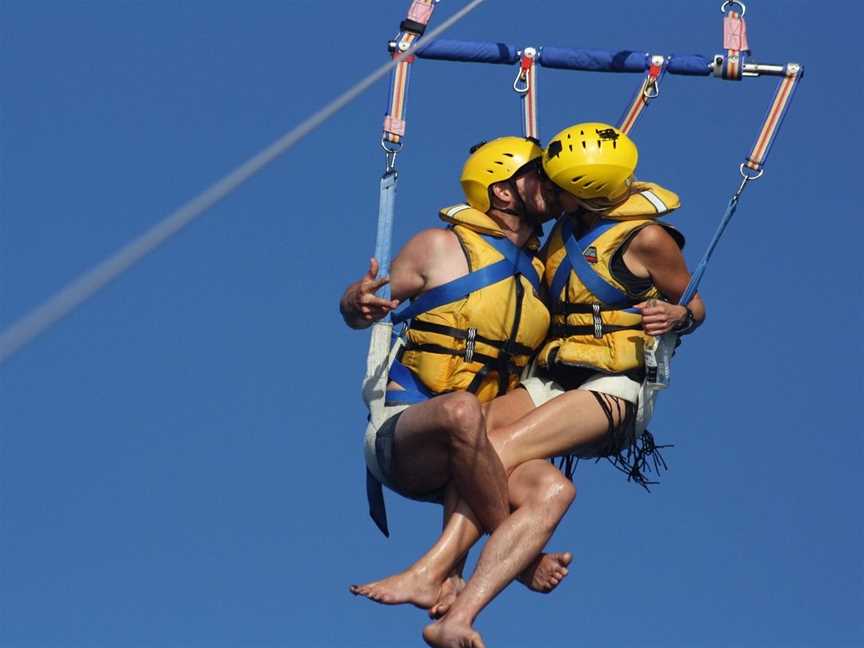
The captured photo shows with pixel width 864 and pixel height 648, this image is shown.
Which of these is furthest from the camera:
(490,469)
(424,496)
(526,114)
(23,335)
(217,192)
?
(526,114)

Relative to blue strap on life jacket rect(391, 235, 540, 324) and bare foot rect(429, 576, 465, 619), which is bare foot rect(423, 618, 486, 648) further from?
blue strap on life jacket rect(391, 235, 540, 324)

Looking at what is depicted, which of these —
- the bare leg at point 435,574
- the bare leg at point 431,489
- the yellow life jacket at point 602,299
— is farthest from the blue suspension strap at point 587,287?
the bare leg at point 435,574

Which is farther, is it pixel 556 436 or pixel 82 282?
pixel 556 436

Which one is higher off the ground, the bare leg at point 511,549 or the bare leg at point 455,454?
the bare leg at point 455,454

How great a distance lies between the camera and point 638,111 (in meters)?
11.0

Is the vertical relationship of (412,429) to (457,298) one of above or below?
below

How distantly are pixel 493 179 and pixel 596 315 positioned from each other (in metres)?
1.06

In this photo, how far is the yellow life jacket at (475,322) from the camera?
10.2m

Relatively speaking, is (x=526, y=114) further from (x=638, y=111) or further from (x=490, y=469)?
(x=490, y=469)

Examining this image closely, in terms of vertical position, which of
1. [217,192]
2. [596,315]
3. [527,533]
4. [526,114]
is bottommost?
[217,192]

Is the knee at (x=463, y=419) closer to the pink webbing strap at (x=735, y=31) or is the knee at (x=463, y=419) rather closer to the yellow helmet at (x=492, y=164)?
the yellow helmet at (x=492, y=164)

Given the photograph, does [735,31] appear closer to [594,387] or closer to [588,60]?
[588,60]

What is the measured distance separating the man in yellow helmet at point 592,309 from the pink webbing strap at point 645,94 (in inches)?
25.5

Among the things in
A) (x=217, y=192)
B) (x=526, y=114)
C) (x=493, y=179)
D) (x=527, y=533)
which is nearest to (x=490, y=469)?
(x=527, y=533)
